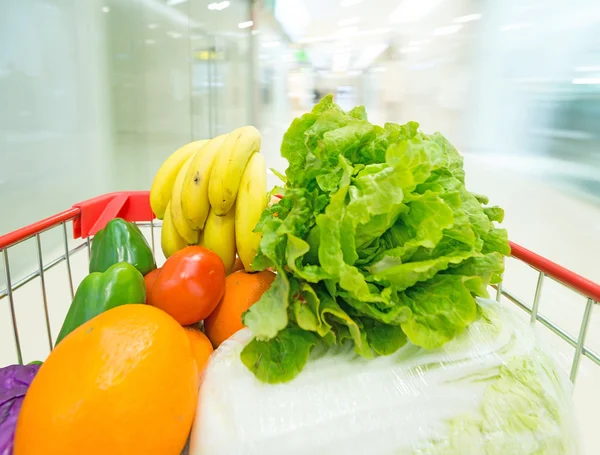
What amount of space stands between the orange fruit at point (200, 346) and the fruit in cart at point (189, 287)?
2 centimetres

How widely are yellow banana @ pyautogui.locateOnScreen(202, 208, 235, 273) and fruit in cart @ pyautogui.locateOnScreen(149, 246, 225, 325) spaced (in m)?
0.09

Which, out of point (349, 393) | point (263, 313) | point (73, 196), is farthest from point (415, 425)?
point (73, 196)

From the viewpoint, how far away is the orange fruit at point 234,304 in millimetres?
660

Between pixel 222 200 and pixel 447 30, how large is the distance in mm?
4918

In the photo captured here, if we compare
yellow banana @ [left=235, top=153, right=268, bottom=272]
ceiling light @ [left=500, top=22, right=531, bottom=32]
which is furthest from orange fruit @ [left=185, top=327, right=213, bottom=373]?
ceiling light @ [left=500, top=22, right=531, bottom=32]

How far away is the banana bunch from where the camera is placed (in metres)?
0.71

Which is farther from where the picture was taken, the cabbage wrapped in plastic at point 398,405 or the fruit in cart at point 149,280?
the fruit in cart at point 149,280

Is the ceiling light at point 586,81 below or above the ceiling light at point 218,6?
below

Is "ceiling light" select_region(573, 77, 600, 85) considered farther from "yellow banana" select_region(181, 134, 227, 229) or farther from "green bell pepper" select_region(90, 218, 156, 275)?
"green bell pepper" select_region(90, 218, 156, 275)

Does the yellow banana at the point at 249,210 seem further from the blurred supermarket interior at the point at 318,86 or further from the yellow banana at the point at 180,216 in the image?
the blurred supermarket interior at the point at 318,86

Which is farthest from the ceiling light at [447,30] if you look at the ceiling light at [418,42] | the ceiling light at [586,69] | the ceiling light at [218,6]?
the ceiling light at [218,6]

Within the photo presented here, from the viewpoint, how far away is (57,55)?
2.01 m

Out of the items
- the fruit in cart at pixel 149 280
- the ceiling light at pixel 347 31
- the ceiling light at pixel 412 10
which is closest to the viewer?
the fruit in cart at pixel 149 280

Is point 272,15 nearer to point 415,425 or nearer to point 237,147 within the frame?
point 237,147
